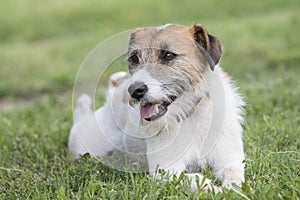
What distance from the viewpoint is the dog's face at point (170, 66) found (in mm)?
3994

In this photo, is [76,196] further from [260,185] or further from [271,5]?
[271,5]

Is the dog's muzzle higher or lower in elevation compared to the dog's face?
lower

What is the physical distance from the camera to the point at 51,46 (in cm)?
1337

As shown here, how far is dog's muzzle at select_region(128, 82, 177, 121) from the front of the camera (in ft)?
12.7

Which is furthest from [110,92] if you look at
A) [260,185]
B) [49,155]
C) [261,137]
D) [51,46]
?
[51,46]

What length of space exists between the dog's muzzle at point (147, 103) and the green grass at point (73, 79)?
49 cm

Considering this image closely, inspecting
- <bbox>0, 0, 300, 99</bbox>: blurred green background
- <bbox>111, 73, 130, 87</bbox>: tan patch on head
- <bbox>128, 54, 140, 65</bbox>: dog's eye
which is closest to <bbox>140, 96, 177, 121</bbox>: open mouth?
<bbox>128, 54, 140, 65</bbox>: dog's eye

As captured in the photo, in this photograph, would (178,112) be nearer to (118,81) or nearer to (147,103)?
(147,103)

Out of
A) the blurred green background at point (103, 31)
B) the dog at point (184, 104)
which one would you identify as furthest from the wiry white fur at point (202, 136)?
the blurred green background at point (103, 31)

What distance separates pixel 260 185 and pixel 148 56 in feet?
4.01

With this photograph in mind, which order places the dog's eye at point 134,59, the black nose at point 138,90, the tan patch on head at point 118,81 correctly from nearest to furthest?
the black nose at point 138,90, the dog's eye at point 134,59, the tan patch on head at point 118,81

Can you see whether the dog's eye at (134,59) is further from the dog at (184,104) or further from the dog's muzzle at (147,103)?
the dog's muzzle at (147,103)

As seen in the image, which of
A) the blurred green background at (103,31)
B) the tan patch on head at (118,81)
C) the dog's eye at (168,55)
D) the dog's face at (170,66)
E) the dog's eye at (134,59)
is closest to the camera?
the dog's face at (170,66)

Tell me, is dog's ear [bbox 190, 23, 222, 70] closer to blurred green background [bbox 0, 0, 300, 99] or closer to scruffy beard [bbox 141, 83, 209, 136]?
scruffy beard [bbox 141, 83, 209, 136]
